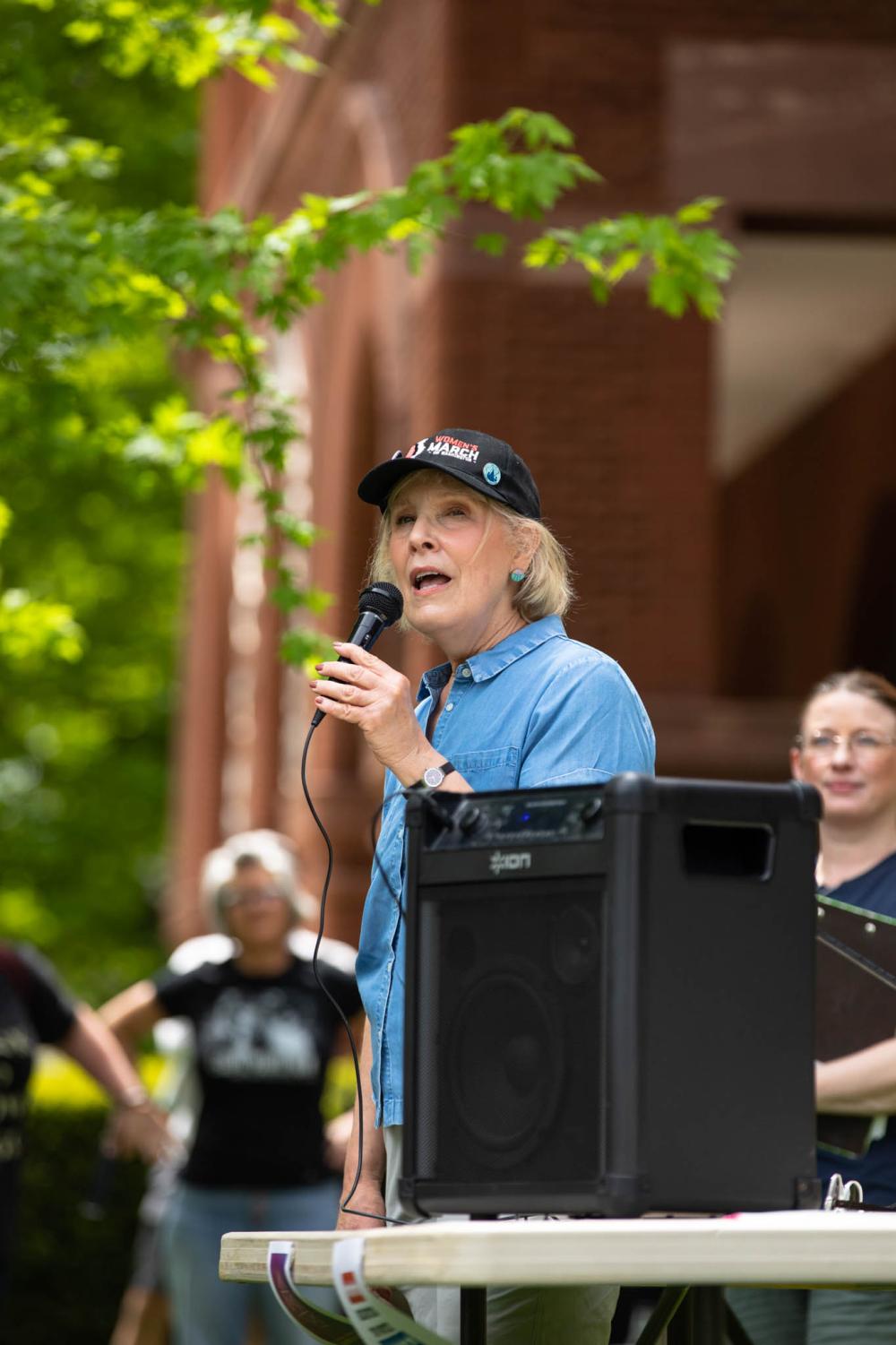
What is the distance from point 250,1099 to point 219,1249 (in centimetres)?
51

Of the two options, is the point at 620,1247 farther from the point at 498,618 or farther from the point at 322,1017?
the point at 322,1017

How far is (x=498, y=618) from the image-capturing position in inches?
139

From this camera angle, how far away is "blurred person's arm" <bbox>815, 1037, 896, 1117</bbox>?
414cm

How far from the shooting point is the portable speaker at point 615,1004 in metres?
2.68

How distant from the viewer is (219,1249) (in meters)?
7.06

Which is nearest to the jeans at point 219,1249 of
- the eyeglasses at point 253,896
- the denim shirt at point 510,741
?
the eyeglasses at point 253,896

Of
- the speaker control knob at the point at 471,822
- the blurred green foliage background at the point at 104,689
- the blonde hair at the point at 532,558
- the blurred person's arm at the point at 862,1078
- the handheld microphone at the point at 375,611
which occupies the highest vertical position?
the blurred green foliage background at the point at 104,689

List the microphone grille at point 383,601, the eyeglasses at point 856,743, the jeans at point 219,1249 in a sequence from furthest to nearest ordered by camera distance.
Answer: the jeans at point 219,1249 → the eyeglasses at point 856,743 → the microphone grille at point 383,601

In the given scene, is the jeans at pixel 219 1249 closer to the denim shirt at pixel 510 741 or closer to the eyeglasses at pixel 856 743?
the eyeglasses at pixel 856 743

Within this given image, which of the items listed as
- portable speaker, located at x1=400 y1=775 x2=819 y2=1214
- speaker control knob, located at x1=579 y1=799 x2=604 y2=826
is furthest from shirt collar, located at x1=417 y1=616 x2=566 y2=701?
speaker control knob, located at x1=579 y1=799 x2=604 y2=826

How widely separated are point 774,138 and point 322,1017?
4.63 meters

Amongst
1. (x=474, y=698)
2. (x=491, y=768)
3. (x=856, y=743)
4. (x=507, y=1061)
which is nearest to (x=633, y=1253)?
(x=507, y=1061)

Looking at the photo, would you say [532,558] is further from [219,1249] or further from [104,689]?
[104,689]

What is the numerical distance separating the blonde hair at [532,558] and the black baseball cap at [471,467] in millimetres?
17
